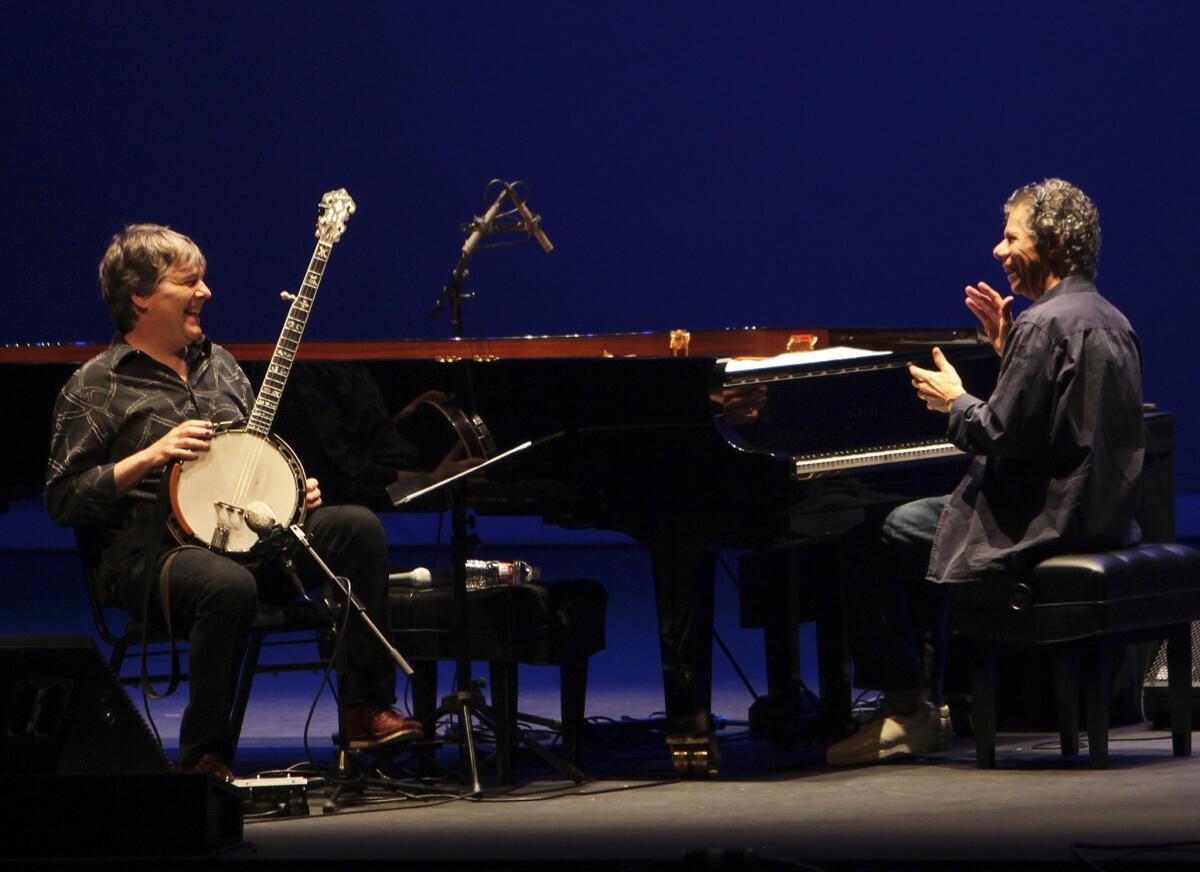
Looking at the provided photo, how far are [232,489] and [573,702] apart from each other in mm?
1044

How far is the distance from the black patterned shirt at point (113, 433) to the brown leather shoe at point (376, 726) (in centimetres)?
69

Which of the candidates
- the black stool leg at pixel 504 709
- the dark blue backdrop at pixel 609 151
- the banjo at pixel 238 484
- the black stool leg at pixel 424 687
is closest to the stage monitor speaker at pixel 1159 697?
the black stool leg at pixel 504 709

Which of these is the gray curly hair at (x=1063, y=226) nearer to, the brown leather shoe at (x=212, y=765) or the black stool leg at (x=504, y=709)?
the black stool leg at (x=504, y=709)

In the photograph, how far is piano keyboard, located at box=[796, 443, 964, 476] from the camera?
4.47 m

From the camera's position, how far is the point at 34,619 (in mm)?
8148

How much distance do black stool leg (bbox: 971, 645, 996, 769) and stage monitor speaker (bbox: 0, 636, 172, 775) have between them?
2.09 m

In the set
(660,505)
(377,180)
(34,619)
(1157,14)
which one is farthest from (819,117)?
(660,505)

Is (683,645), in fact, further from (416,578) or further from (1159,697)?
(1159,697)

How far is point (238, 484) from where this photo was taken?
13.5 feet

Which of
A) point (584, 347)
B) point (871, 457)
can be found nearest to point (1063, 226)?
point (871, 457)

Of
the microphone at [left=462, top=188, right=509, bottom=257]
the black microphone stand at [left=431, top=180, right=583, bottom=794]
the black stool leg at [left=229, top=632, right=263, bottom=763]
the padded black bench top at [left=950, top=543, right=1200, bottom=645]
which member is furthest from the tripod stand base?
the microphone at [left=462, top=188, right=509, bottom=257]

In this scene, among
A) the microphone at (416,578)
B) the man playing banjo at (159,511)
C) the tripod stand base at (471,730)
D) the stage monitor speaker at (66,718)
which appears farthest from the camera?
the microphone at (416,578)

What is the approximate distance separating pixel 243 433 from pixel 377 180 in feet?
18.8

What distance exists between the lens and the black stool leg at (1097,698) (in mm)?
4273
